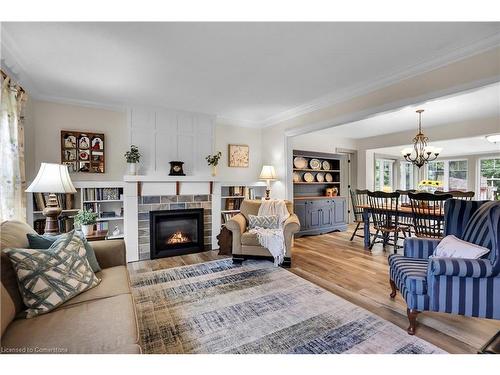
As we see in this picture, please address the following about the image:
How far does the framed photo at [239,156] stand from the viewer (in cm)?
484

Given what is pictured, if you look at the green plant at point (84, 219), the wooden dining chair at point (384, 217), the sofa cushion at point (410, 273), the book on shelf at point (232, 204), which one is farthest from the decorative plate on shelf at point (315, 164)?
the green plant at point (84, 219)

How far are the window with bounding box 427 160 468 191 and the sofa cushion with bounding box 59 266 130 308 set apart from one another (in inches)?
376

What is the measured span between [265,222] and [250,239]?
18.1 inches

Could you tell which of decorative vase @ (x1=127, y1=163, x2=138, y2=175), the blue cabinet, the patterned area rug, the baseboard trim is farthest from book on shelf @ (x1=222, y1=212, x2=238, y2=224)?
decorative vase @ (x1=127, y1=163, x2=138, y2=175)

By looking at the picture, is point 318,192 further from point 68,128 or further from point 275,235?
point 68,128

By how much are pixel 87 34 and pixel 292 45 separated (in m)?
1.74

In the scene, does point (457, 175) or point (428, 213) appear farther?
point (457, 175)

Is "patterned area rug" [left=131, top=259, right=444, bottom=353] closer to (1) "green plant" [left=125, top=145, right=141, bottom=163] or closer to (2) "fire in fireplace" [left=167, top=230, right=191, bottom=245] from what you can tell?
(2) "fire in fireplace" [left=167, top=230, right=191, bottom=245]

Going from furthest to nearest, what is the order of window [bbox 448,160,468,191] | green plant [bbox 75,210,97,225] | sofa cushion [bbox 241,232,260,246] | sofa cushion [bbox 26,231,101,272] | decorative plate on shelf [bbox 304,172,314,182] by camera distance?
window [bbox 448,160,468,191] < decorative plate on shelf [bbox 304,172,314,182] < sofa cushion [bbox 241,232,260,246] < green plant [bbox 75,210,97,225] < sofa cushion [bbox 26,231,101,272]

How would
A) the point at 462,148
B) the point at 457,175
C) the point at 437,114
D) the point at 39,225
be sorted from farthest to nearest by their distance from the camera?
1. the point at 457,175
2. the point at 462,148
3. the point at 437,114
4. the point at 39,225

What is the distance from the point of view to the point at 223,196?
469 cm

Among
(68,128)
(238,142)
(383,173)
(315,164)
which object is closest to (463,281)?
(238,142)

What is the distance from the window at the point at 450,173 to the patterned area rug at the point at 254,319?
7.82 meters

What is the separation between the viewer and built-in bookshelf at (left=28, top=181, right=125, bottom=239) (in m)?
3.20
